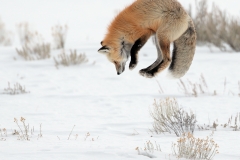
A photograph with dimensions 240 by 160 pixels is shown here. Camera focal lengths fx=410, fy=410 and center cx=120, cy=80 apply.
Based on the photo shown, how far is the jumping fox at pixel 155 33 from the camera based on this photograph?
12.7 feet

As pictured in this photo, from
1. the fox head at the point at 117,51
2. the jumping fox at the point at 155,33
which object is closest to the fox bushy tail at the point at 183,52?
the jumping fox at the point at 155,33

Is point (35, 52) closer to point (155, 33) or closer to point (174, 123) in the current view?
point (174, 123)

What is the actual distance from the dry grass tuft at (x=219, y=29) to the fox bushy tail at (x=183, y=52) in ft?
29.6

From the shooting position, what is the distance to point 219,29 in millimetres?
13508

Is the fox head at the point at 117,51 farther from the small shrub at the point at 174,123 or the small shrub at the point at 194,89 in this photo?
the small shrub at the point at 194,89

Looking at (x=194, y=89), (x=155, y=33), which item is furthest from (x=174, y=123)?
(x=194, y=89)

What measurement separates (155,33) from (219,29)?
9.91 meters

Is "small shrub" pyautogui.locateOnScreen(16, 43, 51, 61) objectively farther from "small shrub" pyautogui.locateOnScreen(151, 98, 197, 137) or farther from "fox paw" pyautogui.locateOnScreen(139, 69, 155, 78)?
"fox paw" pyautogui.locateOnScreen(139, 69, 155, 78)

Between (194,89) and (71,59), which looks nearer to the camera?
(194,89)

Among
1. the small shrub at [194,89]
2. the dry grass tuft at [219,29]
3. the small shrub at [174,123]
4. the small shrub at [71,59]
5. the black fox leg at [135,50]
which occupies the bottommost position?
the small shrub at [174,123]

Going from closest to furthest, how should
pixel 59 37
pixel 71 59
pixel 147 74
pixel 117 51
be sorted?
pixel 147 74, pixel 117 51, pixel 71 59, pixel 59 37

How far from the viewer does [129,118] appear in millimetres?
7473

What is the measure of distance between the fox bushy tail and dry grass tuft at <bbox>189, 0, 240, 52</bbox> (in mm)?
9027

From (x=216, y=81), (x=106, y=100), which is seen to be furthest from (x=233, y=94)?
(x=106, y=100)
